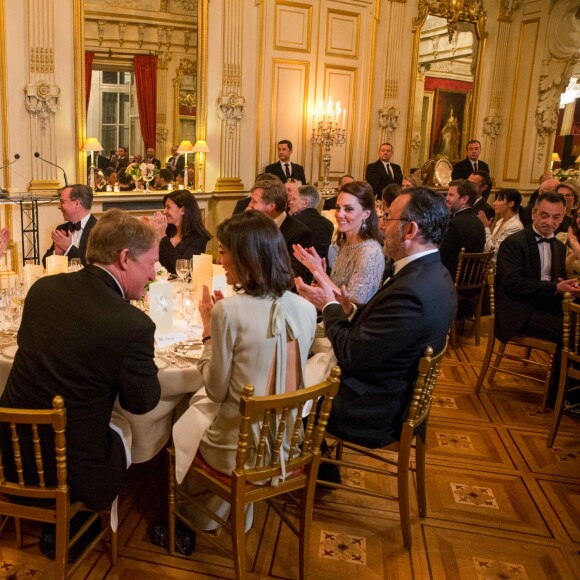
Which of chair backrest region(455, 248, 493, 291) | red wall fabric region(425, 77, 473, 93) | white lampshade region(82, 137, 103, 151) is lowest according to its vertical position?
chair backrest region(455, 248, 493, 291)

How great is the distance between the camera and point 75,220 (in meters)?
4.34

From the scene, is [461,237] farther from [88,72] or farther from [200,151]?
[88,72]

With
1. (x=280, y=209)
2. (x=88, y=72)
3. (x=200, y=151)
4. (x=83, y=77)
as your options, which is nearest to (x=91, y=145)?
(x=83, y=77)

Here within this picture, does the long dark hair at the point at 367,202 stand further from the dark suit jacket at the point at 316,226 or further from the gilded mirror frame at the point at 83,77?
the gilded mirror frame at the point at 83,77

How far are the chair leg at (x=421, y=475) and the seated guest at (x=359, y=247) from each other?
87 cm

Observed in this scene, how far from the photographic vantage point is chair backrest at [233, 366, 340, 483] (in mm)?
1872

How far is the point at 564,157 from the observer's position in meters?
10.5

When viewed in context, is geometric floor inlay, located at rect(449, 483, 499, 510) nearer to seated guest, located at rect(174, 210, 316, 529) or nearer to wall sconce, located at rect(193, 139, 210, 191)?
seated guest, located at rect(174, 210, 316, 529)

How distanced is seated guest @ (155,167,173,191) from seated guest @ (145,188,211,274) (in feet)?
11.5

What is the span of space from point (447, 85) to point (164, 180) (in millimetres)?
5071

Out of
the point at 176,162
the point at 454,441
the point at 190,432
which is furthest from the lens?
the point at 176,162

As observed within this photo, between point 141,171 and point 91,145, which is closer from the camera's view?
point 91,145

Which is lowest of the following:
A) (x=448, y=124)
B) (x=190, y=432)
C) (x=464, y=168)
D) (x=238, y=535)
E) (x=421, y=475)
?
(x=421, y=475)

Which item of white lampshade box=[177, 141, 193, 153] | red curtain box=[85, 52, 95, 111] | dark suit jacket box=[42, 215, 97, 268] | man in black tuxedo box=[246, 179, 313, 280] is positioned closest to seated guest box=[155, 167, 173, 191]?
white lampshade box=[177, 141, 193, 153]
